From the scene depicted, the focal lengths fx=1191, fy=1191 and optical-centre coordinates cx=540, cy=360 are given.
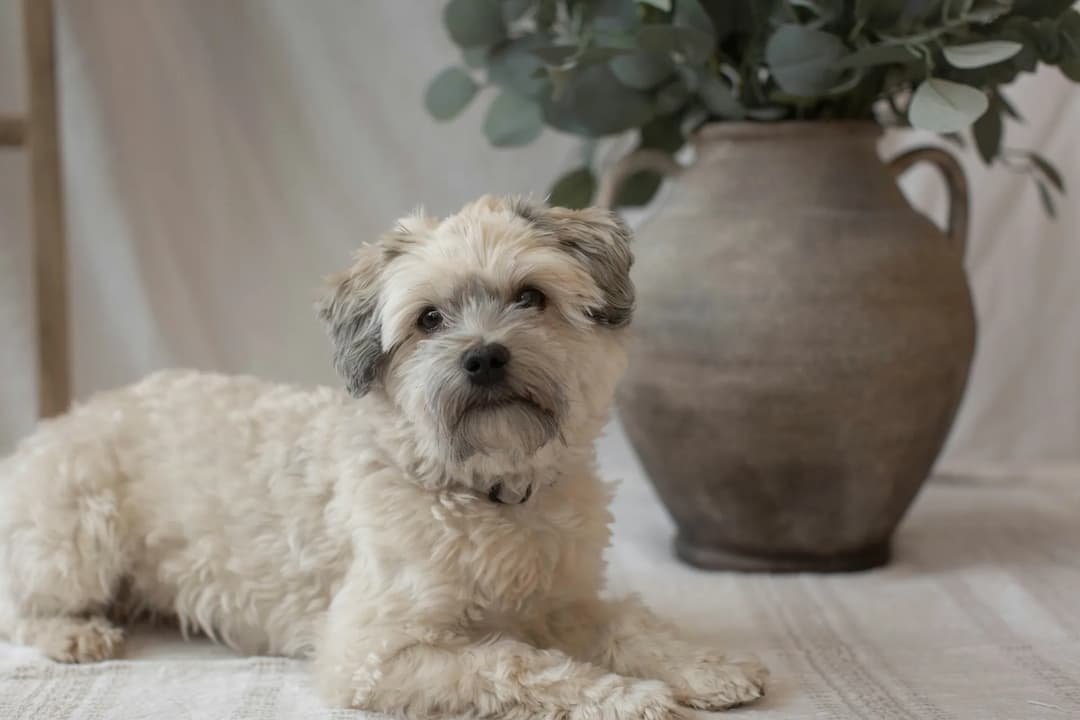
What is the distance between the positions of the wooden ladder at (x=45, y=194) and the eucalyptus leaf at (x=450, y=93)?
83 centimetres

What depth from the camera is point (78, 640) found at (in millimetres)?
1852

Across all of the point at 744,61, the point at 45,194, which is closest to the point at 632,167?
the point at 744,61

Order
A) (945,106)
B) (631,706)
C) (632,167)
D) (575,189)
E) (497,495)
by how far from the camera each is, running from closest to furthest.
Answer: (631,706) → (497,495) → (945,106) → (632,167) → (575,189)

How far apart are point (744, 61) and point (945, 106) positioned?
46 centimetres

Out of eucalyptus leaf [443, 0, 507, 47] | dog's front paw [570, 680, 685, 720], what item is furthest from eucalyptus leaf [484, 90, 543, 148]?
dog's front paw [570, 680, 685, 720]

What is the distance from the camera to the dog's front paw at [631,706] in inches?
59.3

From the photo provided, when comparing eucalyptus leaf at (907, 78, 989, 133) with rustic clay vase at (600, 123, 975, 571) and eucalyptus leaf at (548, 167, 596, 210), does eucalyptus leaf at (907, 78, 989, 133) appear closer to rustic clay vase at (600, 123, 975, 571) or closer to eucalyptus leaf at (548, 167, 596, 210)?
rustic clay vase at (600, 123, 975, 571)

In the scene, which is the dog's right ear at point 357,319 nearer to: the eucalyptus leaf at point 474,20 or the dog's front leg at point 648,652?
the dog's front leg at point 648,652

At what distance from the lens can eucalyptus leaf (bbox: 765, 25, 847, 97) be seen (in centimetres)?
207

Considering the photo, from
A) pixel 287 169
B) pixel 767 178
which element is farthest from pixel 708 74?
pixel 287 169

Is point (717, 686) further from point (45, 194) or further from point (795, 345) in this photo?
point (45, 194)

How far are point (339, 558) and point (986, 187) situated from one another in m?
2.23

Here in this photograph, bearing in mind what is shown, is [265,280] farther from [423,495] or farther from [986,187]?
[986,187]

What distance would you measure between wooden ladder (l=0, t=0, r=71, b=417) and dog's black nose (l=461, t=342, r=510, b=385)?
4.82ft
